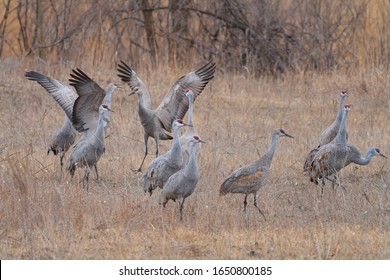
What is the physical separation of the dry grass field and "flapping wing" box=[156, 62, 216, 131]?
541 mm

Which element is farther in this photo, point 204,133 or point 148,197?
point 204,133

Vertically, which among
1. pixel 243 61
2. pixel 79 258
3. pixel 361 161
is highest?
pixel 243 61

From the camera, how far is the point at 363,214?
24.3 ft

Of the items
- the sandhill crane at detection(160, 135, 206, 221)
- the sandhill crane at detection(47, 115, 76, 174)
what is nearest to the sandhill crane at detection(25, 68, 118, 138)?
the sandhill crane at detection(47, 115, 76, 174)

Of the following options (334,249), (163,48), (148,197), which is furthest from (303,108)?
(334,249)

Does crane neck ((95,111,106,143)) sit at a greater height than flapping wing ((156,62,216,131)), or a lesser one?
lesser

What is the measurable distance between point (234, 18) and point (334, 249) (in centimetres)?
991

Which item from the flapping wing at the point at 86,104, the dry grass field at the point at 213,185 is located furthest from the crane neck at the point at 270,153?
the flapping wing at the point at 86,104

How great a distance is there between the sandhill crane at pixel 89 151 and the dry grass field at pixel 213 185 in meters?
0.18

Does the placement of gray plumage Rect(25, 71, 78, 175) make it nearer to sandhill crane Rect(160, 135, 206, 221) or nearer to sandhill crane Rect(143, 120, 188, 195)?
sandhill crane Rect(143, 120, 188, 195)

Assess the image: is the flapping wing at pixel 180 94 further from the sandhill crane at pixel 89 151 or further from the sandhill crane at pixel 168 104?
the sandhill crane at pixel 89 151

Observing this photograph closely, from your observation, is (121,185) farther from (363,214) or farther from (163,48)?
(163,48)

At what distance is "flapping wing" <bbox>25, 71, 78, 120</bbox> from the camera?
9.77 metres

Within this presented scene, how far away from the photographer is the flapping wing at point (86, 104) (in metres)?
9.16
